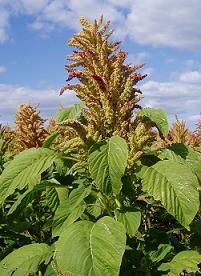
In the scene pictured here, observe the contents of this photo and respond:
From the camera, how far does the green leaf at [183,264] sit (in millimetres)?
2283

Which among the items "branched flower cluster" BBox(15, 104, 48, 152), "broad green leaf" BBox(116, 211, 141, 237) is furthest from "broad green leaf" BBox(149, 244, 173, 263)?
"branched flower cluster" BBox(15, 104, 48, 152)

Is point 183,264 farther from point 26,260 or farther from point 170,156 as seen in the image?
point 26,260

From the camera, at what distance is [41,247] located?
104 inches

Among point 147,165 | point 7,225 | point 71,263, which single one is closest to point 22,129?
point 7,225

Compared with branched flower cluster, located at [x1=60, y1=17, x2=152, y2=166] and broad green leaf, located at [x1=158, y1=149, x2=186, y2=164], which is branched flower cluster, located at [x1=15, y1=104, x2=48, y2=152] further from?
broad green leaf, located at [x1=158, y1=149, x2=186, y2=164]

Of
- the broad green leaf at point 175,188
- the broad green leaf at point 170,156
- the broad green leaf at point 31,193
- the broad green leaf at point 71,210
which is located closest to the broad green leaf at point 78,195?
the broad green leaf at point 71,210

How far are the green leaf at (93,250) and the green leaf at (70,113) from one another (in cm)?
86

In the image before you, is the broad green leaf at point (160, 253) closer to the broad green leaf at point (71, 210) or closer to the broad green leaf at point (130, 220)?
the broad green leaf at point (130, 220)

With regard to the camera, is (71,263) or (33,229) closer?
(71,263)

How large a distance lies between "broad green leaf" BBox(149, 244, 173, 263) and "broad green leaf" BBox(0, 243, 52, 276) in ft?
1.96

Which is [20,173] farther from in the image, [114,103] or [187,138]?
[187,138]

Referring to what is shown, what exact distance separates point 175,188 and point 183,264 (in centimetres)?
47

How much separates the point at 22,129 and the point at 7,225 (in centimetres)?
79

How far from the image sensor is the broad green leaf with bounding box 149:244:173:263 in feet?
8.20
